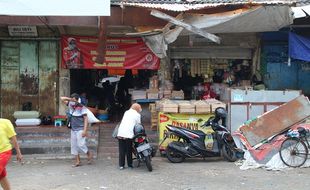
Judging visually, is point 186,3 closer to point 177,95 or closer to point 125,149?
point 177,95

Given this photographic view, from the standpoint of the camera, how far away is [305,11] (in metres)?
11.9

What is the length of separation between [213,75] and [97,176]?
5.98 meters

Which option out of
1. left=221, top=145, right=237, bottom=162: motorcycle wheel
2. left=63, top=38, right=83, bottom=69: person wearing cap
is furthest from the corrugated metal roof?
left=221, top=145, right=237, bottom=162: motorcycle wheel

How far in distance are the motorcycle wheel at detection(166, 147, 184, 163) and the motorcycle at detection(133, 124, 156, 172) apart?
2.27ft

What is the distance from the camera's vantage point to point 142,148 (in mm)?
10328

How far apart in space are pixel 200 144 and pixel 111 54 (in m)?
4.21

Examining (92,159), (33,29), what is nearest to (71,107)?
(92,159)

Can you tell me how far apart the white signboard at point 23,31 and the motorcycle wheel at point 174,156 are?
5.56m

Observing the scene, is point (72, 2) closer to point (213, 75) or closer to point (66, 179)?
point (66, 179)

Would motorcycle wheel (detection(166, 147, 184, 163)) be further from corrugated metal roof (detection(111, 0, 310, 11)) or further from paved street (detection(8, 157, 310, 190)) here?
corrugated metal roof (detection(111, 0, 310, 11))

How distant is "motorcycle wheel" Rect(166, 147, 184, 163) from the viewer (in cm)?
1122

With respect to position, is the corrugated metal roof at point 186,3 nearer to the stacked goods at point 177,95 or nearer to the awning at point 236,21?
the awning at point 236,21

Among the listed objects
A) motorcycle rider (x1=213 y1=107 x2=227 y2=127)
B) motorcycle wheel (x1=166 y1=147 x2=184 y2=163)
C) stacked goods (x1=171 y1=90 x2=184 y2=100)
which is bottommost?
motorcycle wheel (x1=166 y1=147 x2=184 y2=163)

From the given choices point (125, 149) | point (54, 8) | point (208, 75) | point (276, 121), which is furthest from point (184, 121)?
point (54, 8)
